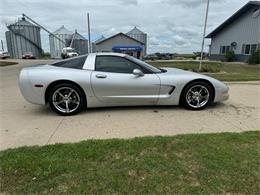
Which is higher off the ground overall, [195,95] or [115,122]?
[195,95]

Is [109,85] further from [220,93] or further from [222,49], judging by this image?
[222,49]

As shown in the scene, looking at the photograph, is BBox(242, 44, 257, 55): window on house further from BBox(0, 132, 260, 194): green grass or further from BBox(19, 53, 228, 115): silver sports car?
BBox(0, 132, 260, 194): green grass

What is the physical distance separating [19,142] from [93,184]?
166 centimetres

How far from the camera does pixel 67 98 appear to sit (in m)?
4.27

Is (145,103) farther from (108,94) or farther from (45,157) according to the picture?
(45,157)

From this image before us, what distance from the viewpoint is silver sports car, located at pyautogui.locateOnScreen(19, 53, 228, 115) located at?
418cm

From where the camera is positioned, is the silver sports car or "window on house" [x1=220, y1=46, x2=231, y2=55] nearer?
the silver sports car

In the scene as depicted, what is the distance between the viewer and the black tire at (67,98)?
4.20m

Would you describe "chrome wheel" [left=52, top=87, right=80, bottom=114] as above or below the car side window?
below

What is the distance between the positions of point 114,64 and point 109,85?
533 millimetres

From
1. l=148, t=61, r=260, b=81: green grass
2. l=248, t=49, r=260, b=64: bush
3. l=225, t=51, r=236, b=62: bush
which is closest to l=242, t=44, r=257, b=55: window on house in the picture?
l=225, t=51, r=236, b=62: bush

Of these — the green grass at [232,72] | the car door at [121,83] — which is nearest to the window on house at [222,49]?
the green grass at [232,72]

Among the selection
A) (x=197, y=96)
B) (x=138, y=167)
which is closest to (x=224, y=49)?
(x=197, y=96)

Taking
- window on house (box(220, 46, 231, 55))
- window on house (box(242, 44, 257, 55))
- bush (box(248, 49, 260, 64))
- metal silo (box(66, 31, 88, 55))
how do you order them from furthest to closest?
metal silo (box(66, 31, 88, 55))
window on house (box(220, 46, 231, 55))
window on house (box(242, 44, 257, 55))
bush (box(248, 49, 260, 64))
